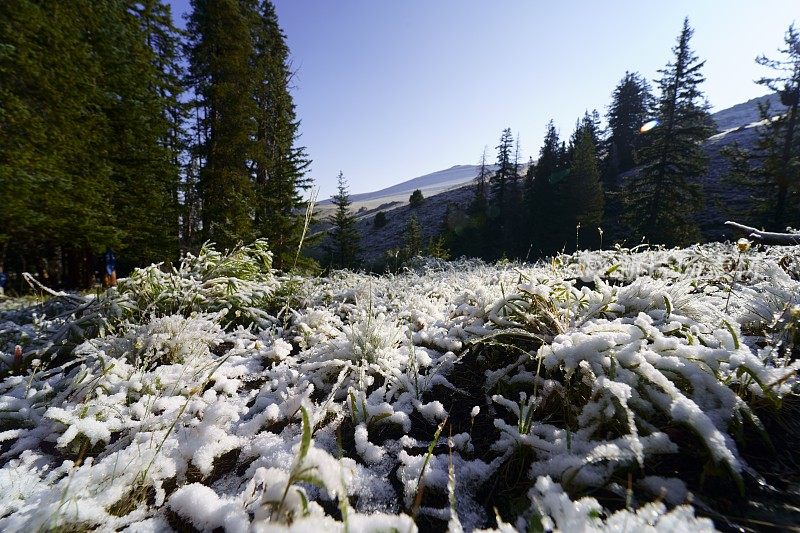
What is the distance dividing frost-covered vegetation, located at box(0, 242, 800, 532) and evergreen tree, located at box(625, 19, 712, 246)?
72.3ft

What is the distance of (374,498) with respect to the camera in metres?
1.10

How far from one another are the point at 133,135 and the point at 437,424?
12.0 metres

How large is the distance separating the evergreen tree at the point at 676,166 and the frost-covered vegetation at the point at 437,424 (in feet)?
72.3

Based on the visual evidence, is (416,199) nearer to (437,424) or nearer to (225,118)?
(225,118)

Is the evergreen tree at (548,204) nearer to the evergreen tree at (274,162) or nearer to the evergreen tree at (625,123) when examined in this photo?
the evergreen tree at (625,123)

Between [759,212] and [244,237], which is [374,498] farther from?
[759,212]

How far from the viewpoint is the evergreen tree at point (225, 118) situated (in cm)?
1178

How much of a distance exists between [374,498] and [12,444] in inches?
66.4

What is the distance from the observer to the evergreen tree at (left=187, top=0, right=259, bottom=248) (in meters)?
11.8

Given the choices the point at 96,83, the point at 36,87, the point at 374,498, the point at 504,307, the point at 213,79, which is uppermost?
the point at 213,79

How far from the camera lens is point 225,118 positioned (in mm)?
12172

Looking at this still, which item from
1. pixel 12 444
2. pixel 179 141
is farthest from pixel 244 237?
pixel 12 444

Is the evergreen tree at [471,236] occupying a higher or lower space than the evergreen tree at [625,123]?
lower

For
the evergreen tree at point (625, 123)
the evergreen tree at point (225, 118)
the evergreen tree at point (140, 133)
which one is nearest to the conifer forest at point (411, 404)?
the evergreen tree at point (140, 133)
